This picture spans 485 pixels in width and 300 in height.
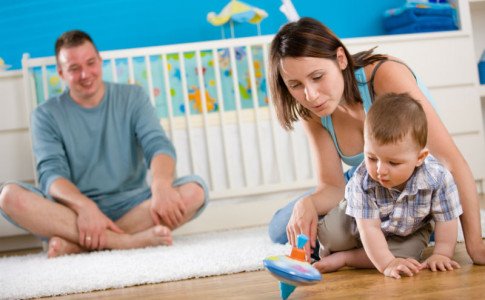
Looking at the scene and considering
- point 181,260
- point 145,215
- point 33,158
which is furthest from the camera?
point 33,158

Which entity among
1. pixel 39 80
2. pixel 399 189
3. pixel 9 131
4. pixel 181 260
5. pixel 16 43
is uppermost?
pixel 16 43

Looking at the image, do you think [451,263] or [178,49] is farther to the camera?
[178,49]

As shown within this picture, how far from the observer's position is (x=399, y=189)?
1353 millimetres

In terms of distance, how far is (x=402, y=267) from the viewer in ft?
4.22

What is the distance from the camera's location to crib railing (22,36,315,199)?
8.99 feet

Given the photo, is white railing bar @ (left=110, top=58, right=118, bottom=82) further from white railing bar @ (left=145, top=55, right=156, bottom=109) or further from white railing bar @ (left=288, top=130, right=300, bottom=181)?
white railing bar @ (left=288, top=130, right=300, bottom=181)

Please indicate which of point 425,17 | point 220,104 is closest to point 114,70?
point 220,104

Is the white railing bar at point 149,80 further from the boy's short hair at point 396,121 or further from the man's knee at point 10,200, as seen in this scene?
the boy's short hair at point 396,121

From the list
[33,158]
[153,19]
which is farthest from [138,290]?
[153,19]

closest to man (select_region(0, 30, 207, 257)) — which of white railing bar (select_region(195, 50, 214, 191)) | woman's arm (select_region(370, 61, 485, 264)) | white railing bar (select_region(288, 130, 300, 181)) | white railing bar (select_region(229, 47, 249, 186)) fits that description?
white railing bar (select_region(195, 50, 214, 191))

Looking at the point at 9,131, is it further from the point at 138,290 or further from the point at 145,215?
the point at 138,290

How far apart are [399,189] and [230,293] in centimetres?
37

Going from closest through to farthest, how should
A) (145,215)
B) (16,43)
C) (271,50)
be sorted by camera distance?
(271,50) → (145,215) → (16,43)

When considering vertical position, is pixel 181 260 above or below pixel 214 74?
below
